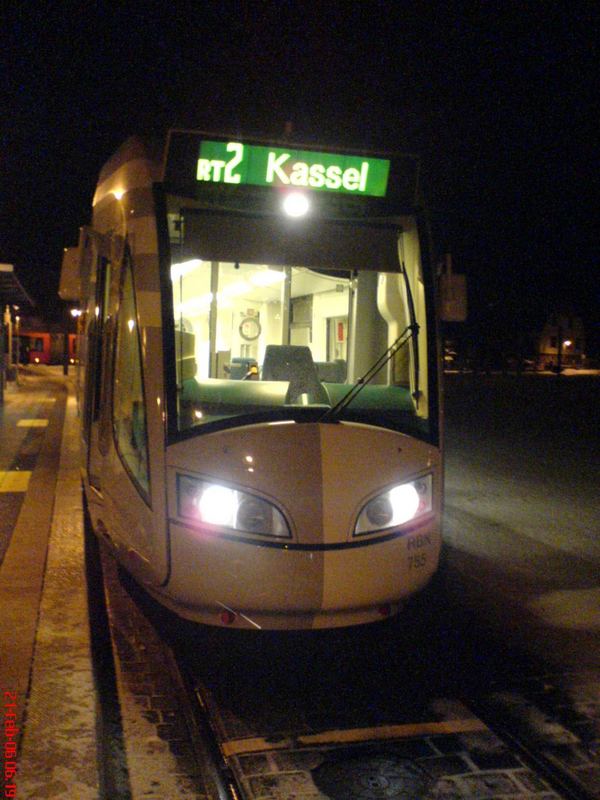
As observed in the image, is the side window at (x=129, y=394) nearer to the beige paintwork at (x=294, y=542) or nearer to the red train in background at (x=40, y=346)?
the beige paintwork at (x=294, y=542)

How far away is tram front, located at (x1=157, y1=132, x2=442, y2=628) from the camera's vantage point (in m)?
4.45

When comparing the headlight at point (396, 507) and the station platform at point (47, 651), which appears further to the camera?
the headlight at point (396, 507)

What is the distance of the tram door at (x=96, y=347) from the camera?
5938mm

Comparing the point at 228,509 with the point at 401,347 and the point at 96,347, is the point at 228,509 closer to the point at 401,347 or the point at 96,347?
the point at 401,347

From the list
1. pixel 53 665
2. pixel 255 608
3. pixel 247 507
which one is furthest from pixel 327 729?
pixel 53 665

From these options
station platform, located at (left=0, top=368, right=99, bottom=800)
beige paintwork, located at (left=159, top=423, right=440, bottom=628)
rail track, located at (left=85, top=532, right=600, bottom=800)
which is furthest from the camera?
beige paintwork, located at (left=159, top=423, right=440, bottom=628)

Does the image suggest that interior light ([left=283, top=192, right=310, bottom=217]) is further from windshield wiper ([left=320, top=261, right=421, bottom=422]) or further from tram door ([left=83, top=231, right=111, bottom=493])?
tram door ([left=83, top=231, right=111, bottom=493])

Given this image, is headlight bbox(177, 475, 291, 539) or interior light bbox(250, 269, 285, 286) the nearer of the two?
headlight bbox(177, 475, 291, 539)

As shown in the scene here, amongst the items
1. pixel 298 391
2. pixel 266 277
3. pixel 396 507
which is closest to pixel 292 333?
pixel 266 277

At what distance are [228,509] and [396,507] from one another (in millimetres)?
969

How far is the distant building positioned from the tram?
98914 millimetres

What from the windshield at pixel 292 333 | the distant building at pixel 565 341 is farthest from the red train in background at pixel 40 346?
the windshield at pixel 292 333
